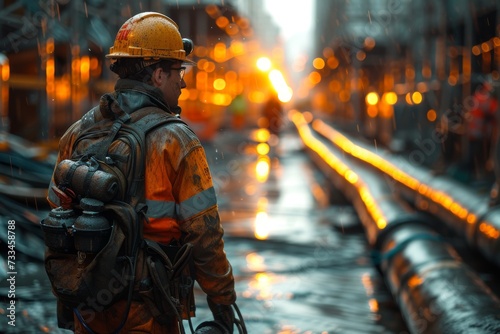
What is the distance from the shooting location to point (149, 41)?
3621 mm

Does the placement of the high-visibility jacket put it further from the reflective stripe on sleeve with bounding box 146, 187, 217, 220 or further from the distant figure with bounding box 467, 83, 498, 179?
Answer: the reflective stripe on sleeve with bounding box 146, 187, 217, 220

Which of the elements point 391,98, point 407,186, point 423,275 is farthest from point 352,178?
point 391,98

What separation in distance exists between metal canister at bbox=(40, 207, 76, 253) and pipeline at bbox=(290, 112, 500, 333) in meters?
2.56

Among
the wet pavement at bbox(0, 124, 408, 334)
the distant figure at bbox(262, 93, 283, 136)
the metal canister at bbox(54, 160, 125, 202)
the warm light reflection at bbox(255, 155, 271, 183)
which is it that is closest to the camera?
the metal canister at bbox(54, 160, 125, 202)

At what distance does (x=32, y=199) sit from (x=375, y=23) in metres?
40.5

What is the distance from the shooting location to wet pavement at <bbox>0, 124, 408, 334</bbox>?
21.6 feet

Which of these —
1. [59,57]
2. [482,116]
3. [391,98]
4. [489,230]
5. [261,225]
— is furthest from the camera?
[391,98]

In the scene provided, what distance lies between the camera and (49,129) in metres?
16.1

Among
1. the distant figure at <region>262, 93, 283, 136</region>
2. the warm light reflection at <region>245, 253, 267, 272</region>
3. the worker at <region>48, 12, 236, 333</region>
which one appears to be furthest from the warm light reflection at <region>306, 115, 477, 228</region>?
the distant figure at <region>262, 93, 283, 136</region>

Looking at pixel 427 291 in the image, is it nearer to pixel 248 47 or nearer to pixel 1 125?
pixel 1 125

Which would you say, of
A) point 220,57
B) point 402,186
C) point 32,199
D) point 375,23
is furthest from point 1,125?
point 375,23

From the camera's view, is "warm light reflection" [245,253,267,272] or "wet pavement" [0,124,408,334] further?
"warm light reflection" [245,253,267,272]

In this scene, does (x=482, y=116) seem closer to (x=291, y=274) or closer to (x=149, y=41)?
(x=291, y=274)

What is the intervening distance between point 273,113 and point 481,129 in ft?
64.9
